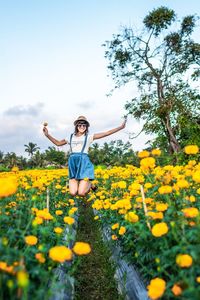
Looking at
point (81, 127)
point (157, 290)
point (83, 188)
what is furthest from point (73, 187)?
point (157, 290)

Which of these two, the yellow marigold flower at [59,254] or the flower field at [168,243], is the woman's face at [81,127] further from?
the yellow marigold flower at [59,254]

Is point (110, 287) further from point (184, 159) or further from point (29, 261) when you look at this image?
point (184, 159)

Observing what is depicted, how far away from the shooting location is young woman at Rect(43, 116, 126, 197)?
23.7ft

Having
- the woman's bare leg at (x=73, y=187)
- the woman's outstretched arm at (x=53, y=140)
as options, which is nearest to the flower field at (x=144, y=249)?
the woman's bare leg at (x=73, y=187)

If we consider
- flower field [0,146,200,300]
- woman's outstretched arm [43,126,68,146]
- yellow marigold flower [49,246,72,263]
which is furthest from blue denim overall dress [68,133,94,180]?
yellow marigold flower [49,246,72,263]

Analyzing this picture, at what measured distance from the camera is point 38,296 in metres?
1.78

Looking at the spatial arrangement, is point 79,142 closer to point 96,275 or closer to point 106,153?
point 96,275

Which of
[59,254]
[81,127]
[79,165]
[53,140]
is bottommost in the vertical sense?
[59,254]

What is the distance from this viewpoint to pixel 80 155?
7.31 metres

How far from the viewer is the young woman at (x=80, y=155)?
723 centimetres

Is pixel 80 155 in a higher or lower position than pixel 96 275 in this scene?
higher

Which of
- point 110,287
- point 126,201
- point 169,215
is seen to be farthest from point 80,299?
point 169,215

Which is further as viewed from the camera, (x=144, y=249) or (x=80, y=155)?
(x=80, y=155)

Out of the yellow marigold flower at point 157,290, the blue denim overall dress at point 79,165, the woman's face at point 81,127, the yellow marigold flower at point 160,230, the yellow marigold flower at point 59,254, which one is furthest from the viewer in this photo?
the woman's face at point 81,127
